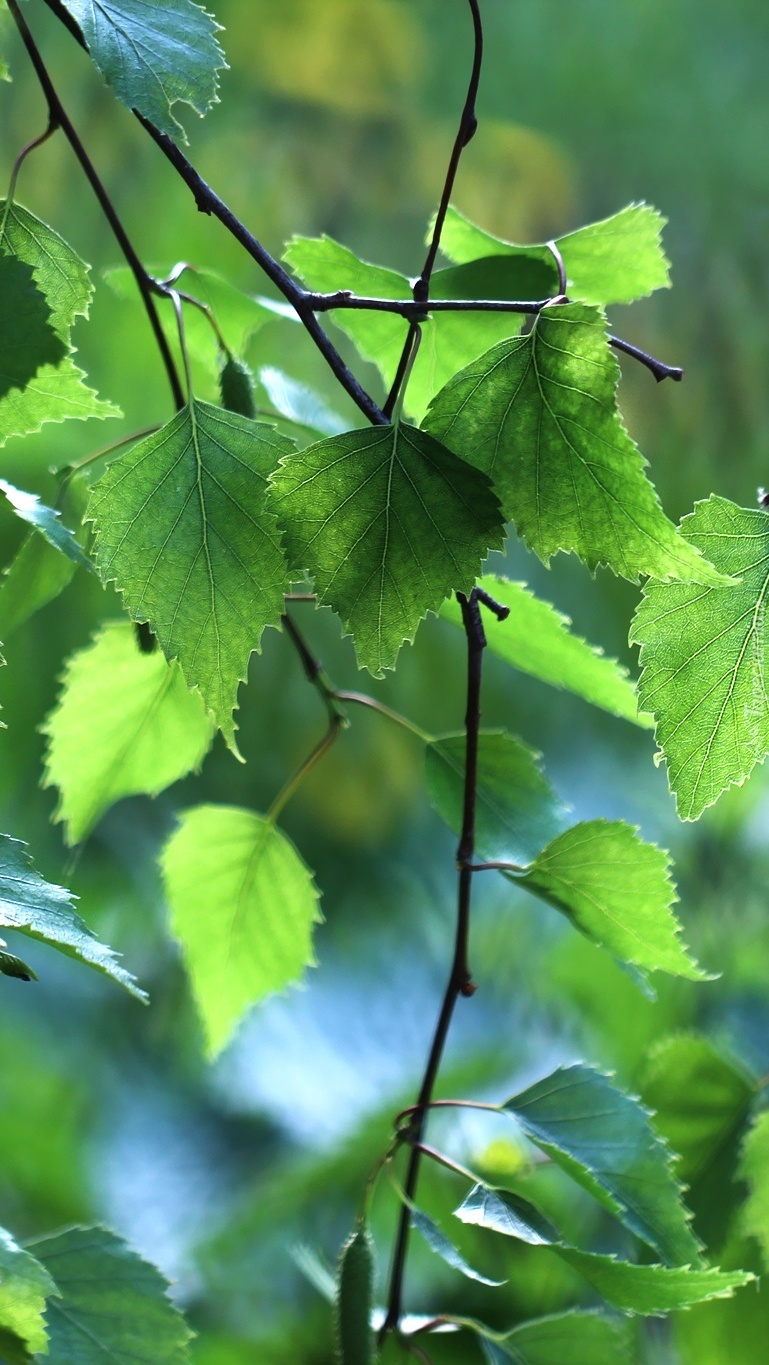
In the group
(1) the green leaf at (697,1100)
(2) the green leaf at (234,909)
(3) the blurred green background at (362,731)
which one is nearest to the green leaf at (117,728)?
(2) the green leaf at (234,909)

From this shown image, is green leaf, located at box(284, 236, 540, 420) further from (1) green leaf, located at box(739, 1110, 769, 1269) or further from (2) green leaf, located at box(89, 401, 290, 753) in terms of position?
(1) green leaf, located at box(739, 1110, 769, 1269)

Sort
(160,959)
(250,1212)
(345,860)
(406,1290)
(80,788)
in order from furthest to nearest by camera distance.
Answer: (345,860) → (160,959) → (250,1212) → (406,1290) → (80,788)

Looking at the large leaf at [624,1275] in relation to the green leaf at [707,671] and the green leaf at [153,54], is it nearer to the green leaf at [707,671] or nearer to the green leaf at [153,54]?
the green leaf at [707,671]

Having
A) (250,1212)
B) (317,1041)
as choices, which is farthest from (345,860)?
(250,1212)

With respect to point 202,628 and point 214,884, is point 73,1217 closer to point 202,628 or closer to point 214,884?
point 214,884

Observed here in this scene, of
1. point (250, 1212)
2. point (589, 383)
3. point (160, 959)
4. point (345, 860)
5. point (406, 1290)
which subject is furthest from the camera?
point (345, 860)

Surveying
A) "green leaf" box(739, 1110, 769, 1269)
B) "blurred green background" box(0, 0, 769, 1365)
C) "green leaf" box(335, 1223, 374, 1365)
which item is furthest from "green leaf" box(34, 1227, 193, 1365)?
"blurred green background" box(0, 0, 769, 1365)

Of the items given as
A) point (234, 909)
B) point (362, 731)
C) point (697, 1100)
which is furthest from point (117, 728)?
point (362, 731)

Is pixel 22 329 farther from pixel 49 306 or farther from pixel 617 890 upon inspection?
pixel 617 890
